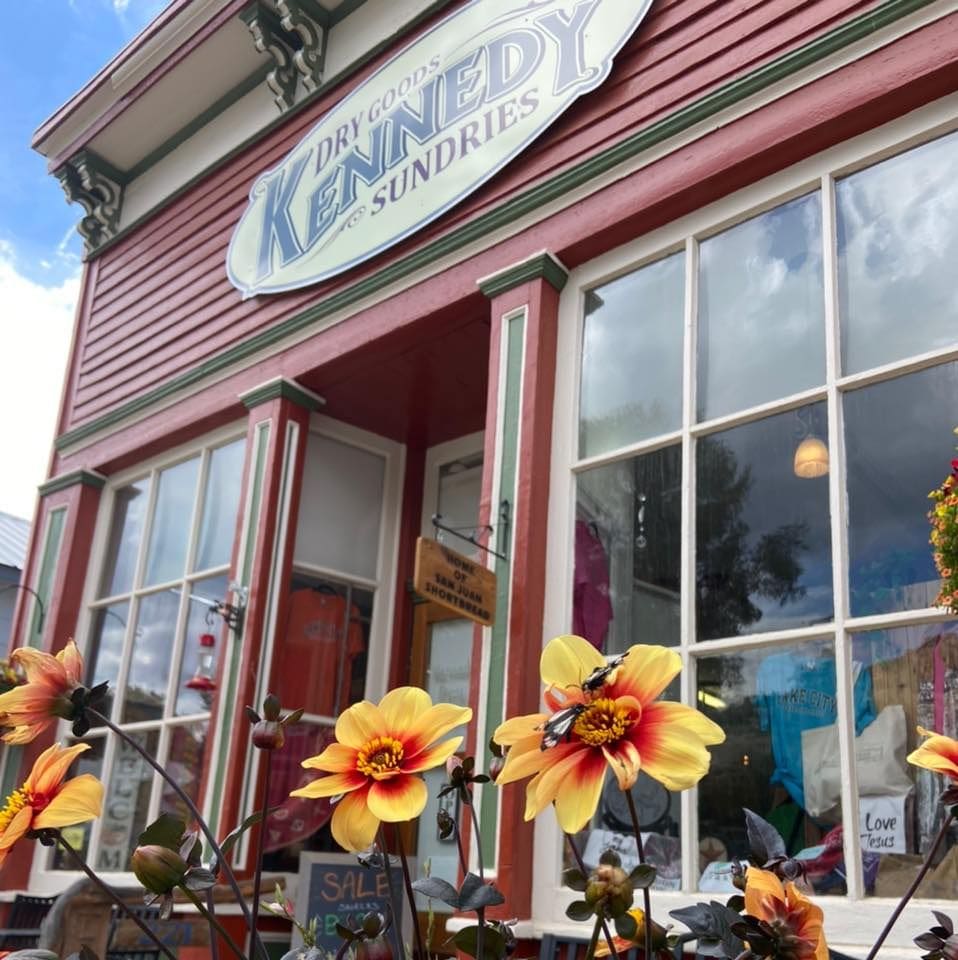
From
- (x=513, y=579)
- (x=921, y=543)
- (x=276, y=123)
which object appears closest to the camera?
(x=921, y=543)

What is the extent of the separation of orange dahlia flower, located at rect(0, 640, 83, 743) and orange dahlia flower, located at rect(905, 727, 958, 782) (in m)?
0.74

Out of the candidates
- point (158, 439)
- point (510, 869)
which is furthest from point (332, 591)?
point (510, 869)

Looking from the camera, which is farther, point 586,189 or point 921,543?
point 586,189

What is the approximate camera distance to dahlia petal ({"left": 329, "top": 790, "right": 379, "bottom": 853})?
89cm

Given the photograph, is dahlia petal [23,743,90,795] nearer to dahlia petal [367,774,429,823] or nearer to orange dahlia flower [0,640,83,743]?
orange dahlia flower [0,640,83,743]

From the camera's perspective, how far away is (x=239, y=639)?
516cm

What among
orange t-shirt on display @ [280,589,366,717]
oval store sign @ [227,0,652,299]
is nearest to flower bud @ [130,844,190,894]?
oval store sign @ [227,0,652,299]

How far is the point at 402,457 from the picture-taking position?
6.30 meters

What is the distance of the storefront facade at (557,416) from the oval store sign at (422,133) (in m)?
0.02

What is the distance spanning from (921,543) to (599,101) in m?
2.23

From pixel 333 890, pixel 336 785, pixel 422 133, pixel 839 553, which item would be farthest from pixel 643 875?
pixel 422 133

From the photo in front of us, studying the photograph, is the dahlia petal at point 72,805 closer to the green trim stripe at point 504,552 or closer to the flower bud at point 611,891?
the flower bud at point 611,891

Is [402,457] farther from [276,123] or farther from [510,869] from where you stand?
[510,869]

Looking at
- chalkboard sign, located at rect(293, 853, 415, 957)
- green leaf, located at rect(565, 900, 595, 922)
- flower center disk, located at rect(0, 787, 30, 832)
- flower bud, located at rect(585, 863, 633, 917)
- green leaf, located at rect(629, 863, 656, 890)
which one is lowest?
chalkboard sign, located at rect(293, 853, 415, 957)
